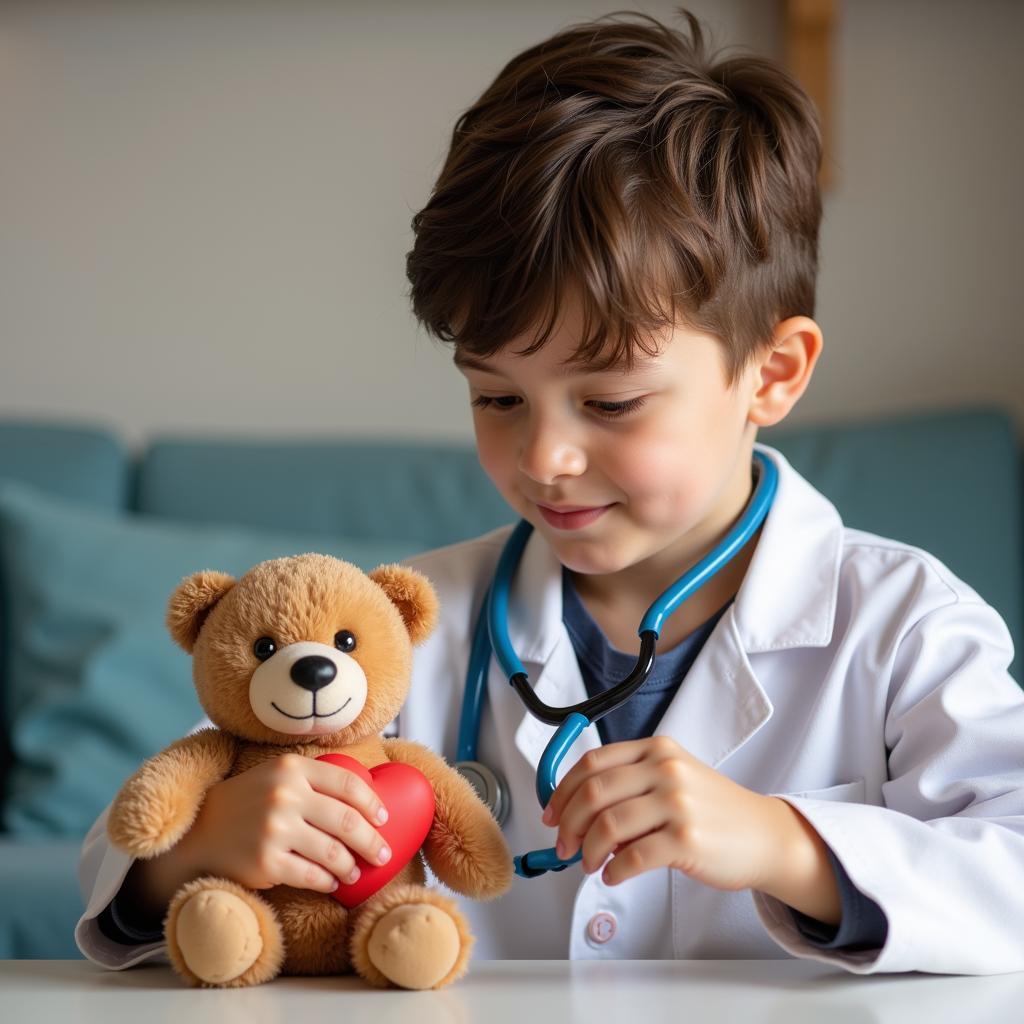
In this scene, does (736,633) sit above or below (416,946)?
above

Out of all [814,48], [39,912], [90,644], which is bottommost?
[39,912]

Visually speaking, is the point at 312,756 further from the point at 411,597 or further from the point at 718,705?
the point at 718,705

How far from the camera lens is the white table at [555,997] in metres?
0.62

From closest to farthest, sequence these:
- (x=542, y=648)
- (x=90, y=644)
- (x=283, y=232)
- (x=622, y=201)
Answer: (x=622, y=201) → (x=542, y=648) → (x=90, y=644) → (x=283, y=232)

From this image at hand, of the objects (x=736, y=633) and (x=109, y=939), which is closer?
(x=109, y=939)

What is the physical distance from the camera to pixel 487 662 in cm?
101

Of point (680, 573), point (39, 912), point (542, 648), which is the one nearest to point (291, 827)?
point (542, 648)

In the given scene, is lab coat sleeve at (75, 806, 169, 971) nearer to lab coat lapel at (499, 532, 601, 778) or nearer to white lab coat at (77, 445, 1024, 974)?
white lab coat at (77, 445, 1024, 974)

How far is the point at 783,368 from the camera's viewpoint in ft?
3.36

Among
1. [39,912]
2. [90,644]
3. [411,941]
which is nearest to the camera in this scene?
[411,941]

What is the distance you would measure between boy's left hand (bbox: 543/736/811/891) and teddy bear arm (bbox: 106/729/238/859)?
19 cm

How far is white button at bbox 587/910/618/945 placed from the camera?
92 centimetres

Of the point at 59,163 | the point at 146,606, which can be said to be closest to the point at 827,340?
the point at 146,606

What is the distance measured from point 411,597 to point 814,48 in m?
1.44
